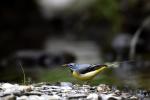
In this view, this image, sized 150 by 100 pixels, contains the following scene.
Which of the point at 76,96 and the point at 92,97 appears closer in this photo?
the point at 92,97

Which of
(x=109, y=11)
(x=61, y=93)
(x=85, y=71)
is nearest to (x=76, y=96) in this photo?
(x=61, y=93)

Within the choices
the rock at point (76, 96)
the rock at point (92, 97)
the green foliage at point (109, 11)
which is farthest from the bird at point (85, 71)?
the green foliage at point (109, 11)

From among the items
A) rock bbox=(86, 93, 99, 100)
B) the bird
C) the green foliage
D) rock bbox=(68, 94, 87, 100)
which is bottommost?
rock bbox=(86, 93, 99, 100)

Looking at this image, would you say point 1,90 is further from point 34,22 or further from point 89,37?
point 34,22

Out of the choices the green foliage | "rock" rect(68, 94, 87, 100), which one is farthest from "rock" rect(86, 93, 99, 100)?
the green foliage

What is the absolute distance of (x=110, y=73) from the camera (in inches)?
572

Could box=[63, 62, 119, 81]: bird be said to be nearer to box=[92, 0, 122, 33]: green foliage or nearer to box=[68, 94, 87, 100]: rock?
box=[68, 94, 87, 100]: rock

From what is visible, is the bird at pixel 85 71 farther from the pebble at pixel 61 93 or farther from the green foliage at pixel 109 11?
the green foliage at pixel 109 11

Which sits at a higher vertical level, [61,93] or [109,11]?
[109,11]

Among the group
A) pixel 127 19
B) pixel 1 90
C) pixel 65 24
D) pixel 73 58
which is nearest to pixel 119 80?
pixel 1 90

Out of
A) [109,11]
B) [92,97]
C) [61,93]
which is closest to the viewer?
[92,97]

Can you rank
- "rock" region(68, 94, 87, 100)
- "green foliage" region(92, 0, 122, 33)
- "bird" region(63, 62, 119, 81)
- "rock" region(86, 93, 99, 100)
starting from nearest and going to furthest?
1. "rock" region(86, 93, 99, 100)
2. "rock" region(68, 94, 87, 100)
3. "bird" region(63, 62, 119, 81)
4. "green foliage" region(92, 0, 122, 33)

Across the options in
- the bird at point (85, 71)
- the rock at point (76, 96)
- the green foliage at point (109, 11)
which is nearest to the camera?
the rock at point (76, 96)

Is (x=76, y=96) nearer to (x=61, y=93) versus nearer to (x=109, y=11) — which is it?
(x=61, y=93)
